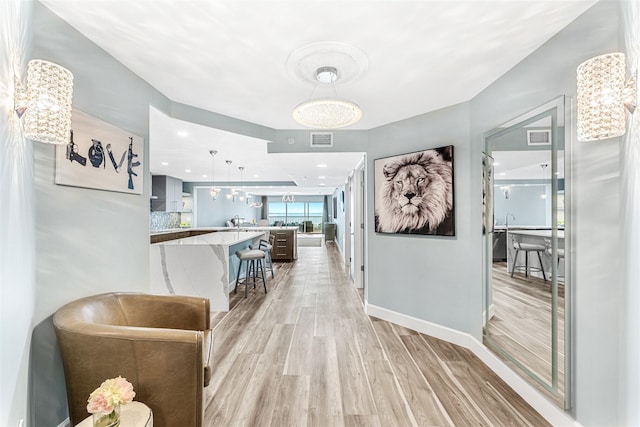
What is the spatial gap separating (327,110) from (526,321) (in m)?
2.16

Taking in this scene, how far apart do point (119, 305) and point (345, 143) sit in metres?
2.96

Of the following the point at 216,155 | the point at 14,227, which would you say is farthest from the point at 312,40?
the point at 216,155

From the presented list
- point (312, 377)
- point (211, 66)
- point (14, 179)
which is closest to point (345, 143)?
point (211, 66)

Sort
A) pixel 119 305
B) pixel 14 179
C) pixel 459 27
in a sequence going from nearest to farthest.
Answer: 1. pixel 14 179
2. pixel 459 27
3. pixel 119 305

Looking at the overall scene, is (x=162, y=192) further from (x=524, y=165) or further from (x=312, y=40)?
(x=524, y=165)

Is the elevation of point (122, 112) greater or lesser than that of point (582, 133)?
greater

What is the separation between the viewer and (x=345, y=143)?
370cm

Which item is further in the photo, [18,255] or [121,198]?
[121,198]

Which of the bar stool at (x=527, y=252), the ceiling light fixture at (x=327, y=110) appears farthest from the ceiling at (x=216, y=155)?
the bar stool at (x=527, y=252)

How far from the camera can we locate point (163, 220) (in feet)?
25.5

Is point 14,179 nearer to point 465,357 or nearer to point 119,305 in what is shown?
point 119,305

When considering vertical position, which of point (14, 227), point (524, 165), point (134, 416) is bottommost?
point (134, 416)

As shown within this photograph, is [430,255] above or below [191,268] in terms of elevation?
above

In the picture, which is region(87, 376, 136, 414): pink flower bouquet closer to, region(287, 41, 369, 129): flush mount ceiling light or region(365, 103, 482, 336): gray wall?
region(287, 41, 369, 129): flush mount ceiling light
